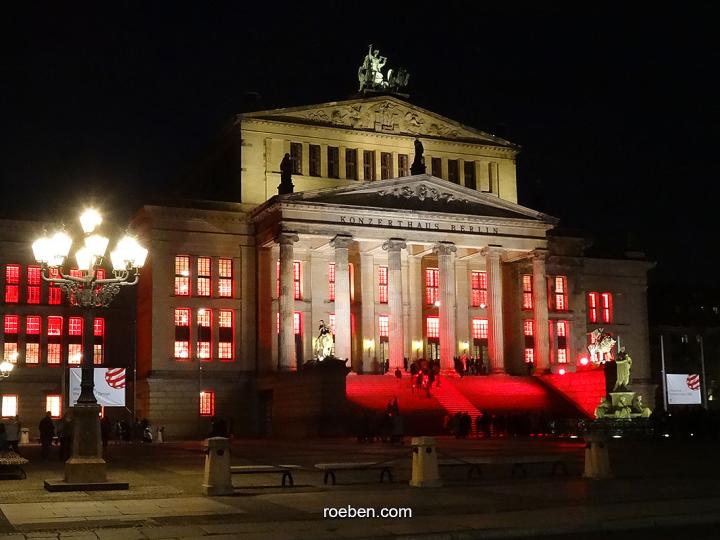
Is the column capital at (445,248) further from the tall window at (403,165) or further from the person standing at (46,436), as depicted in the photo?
the person standing at (46,436)

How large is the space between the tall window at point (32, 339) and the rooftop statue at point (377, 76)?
27840mm

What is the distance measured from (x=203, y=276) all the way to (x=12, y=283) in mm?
12620

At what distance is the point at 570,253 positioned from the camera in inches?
3076

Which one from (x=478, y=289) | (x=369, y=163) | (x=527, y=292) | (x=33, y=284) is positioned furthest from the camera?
(x=527, y=292)

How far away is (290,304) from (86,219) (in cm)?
3946

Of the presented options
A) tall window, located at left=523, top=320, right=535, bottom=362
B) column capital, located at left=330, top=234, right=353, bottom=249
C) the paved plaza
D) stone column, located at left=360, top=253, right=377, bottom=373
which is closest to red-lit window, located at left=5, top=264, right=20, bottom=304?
column capital, located at left=330, top=234, right=353, bottom=249

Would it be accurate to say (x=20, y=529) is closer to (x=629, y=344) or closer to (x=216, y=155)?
(x=216, y=155)

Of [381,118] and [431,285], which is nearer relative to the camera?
[381,118]

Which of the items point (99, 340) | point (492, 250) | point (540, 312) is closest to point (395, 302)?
point (492, 250)

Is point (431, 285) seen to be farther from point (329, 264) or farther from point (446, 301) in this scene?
point (329, 264)

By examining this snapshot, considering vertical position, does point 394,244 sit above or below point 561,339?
above

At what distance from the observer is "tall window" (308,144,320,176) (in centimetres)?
6938

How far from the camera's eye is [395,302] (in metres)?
65.2

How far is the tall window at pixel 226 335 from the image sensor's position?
2628 inches
